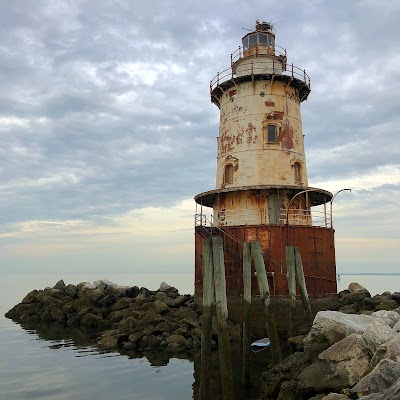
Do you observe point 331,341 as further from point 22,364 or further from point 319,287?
point 22,364

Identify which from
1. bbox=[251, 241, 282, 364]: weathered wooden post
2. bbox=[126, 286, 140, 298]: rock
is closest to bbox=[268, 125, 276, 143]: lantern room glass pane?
bbox=[251, 241, 282, 364]: weathered wooden post

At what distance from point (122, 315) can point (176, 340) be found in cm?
536

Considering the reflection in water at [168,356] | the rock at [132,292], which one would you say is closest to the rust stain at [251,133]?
the reflection in water at [168,356]

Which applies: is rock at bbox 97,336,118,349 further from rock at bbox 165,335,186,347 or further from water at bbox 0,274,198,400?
rock at bbox 165,335,186,347

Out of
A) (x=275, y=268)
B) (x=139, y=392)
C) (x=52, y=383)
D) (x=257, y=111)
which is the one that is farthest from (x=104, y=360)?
(x=257, y=111)

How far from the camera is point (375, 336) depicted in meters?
9.26

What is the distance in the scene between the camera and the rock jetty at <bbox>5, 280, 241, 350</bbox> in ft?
59.1

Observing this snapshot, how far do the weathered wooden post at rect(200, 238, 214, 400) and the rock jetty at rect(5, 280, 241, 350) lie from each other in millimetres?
5664

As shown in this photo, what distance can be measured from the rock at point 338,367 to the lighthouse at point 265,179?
957 cm

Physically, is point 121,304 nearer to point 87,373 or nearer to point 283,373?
point 87,373

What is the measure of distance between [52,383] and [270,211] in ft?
39.7

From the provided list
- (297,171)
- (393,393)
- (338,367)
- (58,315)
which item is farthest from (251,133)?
(393,393)

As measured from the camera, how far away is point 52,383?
1409 cm

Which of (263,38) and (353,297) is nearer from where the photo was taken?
(353,297)
